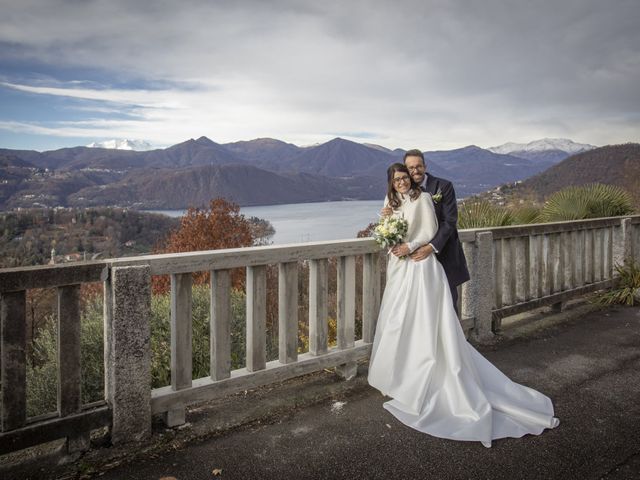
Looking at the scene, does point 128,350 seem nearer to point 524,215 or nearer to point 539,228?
point 539,228

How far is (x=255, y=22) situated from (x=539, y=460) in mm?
11044

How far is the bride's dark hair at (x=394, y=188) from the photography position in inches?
158

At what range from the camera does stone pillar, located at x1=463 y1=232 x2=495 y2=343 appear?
5211 mm

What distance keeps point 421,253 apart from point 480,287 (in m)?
1.76

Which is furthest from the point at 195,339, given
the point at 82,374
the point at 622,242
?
the point at 622,242

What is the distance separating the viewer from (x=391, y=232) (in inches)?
154

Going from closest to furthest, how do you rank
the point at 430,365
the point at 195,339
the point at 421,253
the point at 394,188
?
the point at 430,365 < the point at 421,253 < the point at 394,188 < the point at 195,339

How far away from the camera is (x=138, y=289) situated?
296cm

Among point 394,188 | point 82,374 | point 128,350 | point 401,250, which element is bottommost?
point 82,374

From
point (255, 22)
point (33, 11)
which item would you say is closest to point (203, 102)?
point (33, 11)

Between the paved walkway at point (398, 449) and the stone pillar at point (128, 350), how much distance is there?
0.30 m

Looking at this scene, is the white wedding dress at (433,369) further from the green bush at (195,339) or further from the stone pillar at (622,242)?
the stone pillar at (622,242)

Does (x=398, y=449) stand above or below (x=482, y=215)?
below

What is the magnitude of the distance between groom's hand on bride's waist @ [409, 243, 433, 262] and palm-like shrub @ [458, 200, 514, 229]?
564 cm
